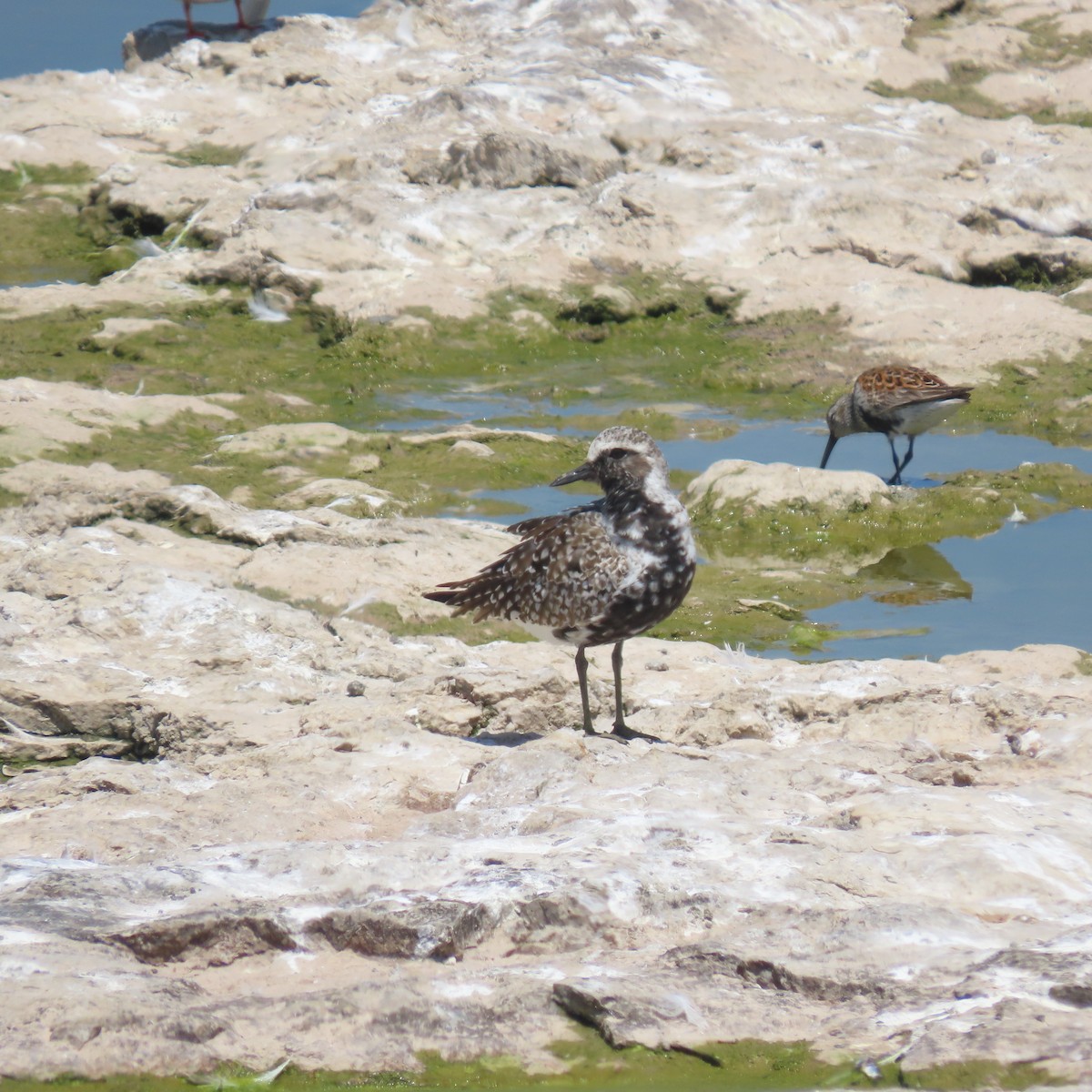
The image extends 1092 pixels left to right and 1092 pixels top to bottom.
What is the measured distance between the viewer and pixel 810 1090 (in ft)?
13.0

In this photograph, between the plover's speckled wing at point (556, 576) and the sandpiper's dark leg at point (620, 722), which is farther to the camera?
the sandpiper's dark leg at point (620, 722)

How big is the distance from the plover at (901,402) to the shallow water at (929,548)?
447mm

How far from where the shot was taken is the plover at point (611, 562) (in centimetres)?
→ 697

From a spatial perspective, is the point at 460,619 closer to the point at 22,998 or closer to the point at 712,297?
the point at 22,998

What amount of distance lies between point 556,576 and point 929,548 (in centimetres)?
595

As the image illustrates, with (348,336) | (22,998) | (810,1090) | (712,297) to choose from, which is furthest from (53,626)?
(712,297)

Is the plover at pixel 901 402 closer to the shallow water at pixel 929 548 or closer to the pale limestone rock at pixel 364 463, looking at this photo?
the shallow water at pixel 929 548

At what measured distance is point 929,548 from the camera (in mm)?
12242

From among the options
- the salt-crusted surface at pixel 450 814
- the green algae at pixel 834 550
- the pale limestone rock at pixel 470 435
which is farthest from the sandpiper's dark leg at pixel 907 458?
the pale limestone rock at pixel 470 435

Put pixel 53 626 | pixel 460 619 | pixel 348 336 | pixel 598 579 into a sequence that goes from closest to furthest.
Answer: pixel 598 579 < pixel 53 626 < pixel 460 619 < pixel 348 336

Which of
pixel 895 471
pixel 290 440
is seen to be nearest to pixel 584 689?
pixel 290 440

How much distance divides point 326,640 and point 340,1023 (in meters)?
4.27

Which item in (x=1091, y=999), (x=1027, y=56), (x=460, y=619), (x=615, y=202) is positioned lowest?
(x=460, y=619)

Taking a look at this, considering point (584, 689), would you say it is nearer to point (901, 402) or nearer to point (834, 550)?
point (834, 550)
